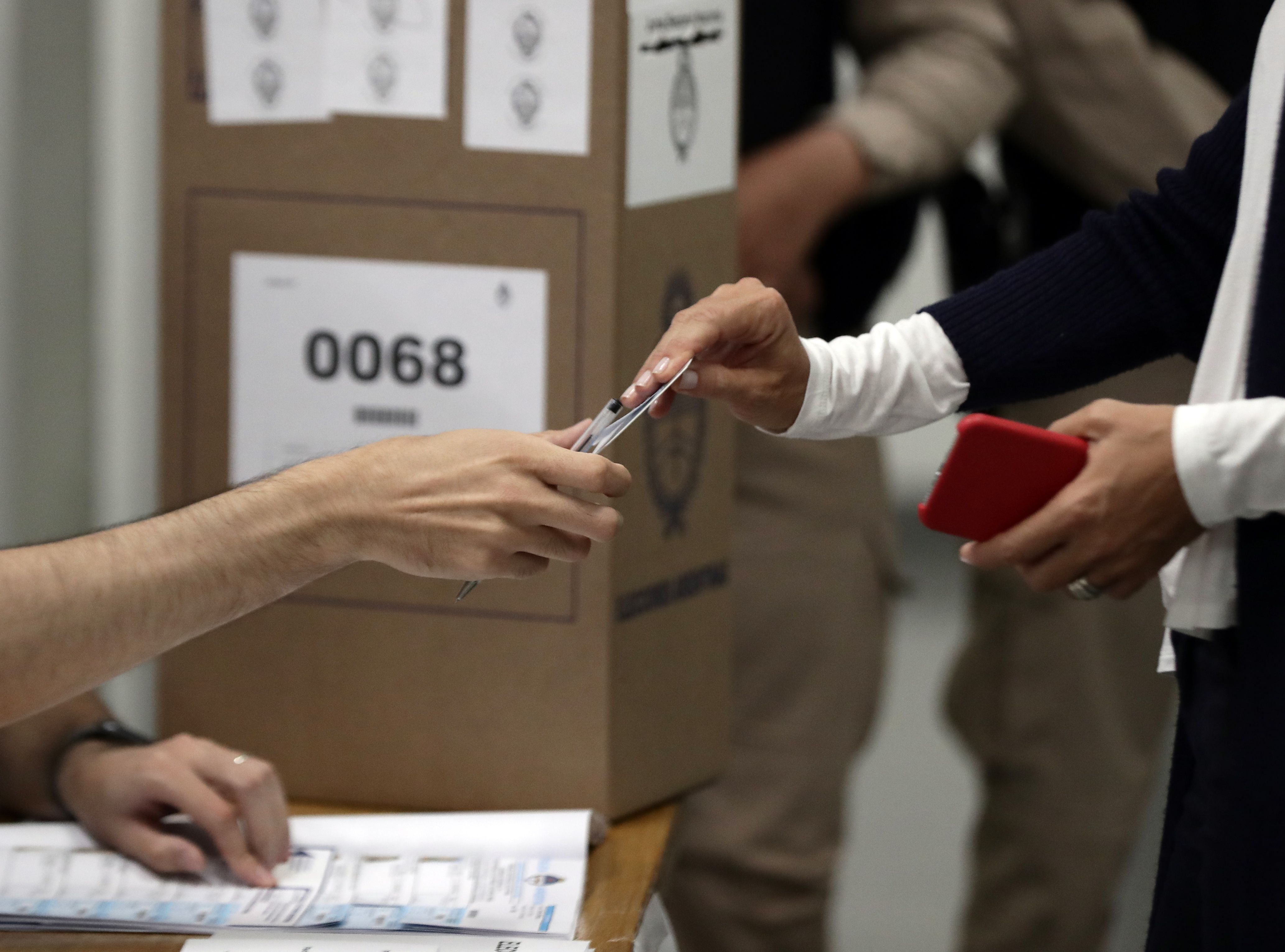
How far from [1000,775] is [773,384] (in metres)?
1.22

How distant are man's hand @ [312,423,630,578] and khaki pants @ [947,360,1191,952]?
3.65ft

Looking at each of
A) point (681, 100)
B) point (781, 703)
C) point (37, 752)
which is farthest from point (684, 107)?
point (781, 703)

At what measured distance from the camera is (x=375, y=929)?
2.99 ft

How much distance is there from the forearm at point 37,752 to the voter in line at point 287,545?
9.5 inches

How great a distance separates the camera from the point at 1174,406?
933 mm

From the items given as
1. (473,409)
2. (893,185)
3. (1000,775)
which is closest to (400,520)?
(473,409)

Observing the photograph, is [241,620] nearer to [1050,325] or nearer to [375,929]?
[375,929]

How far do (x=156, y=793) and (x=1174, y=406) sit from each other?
2.41 ft

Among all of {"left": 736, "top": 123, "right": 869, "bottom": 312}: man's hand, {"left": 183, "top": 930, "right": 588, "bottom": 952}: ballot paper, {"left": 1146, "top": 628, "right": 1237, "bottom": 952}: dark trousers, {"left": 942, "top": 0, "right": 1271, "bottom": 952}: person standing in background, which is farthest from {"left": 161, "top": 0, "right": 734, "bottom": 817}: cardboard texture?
{"left": 942, "top": 0, "right": 1271, "bottom": 952}: person standing in background

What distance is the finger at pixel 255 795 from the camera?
3.31 feet

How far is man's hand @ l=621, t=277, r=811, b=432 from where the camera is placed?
3.06ft

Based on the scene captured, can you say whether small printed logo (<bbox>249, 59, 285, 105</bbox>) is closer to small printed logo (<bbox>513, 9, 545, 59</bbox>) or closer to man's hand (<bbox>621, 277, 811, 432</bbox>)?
small printed logo (<bbox>513, 9, 545, 59</bbox>)

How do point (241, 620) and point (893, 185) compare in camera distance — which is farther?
point (893, 185)

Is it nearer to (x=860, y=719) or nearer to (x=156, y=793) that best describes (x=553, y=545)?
(x=156, y=793)
